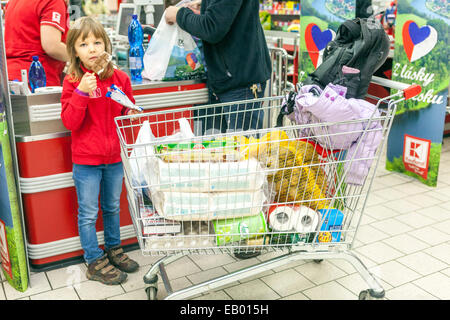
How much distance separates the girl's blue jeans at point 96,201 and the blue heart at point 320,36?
3.03 metres

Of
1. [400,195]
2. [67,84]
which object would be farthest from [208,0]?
[400,195]

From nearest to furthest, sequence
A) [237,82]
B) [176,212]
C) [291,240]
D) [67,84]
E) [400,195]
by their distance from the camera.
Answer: [176,212], [291,240], [67,84], [237,82], [400,195]

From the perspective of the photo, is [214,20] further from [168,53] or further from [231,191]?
[231,191]

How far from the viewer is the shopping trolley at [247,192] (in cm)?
223

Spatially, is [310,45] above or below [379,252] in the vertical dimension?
above

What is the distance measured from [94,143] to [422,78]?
3.08 metres

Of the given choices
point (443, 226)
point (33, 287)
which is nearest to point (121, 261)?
point (33, 287)

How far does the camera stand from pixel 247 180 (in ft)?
7.38

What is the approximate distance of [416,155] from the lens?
4637 mm

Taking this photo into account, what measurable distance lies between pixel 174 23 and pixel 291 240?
163cm

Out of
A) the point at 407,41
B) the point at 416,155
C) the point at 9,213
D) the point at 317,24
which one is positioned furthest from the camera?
the point at 317,24

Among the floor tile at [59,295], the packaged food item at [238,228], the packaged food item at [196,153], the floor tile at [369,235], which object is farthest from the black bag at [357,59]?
Answer: the floor tile at [59,295]

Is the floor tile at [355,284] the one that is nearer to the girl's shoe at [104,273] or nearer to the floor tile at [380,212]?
the floor tile at [380,212]
